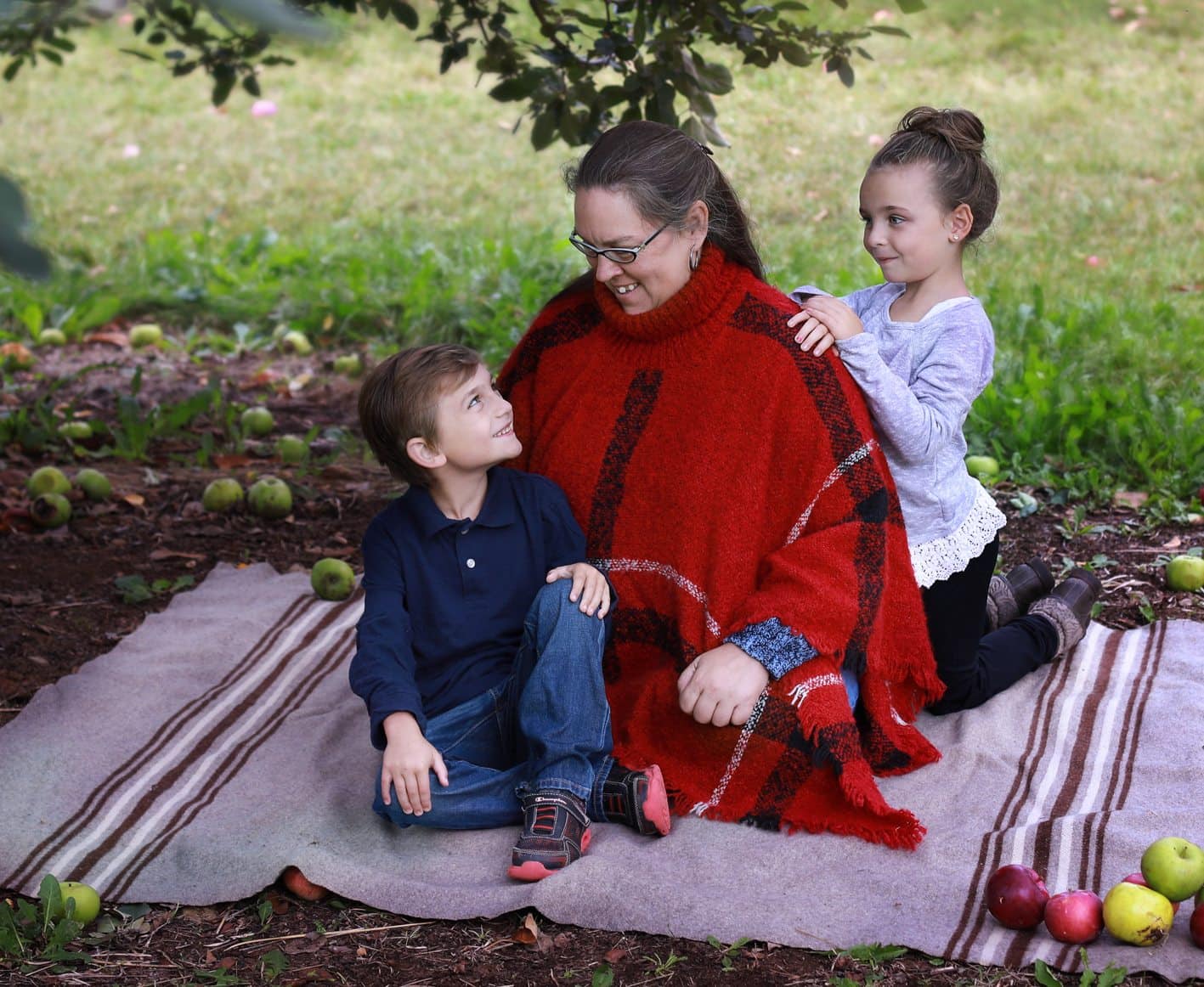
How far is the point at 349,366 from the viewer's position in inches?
243

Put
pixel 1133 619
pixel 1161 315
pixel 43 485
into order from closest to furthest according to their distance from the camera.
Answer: pixel 1133 619 → pixel 43 485 → pixel 1161 315

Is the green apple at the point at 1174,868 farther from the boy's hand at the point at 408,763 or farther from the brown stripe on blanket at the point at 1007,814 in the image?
the boy's hand at the point at 408,763

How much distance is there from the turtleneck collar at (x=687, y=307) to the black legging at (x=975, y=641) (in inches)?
33.7

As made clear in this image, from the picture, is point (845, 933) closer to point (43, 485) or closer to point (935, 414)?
point (935, 414)

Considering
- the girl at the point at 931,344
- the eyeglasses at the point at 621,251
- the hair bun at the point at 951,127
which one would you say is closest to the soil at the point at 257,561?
the girl at the point at 931,344

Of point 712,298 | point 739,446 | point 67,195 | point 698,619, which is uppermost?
point 712,298

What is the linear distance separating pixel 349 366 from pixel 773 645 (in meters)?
3.74

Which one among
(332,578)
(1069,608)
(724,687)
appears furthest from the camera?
(332,578)

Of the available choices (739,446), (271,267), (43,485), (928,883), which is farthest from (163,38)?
(928,883)

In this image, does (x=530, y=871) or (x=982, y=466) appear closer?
(x=530, y=871)

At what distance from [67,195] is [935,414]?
7129 mm

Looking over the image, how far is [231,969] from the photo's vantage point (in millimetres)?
2609

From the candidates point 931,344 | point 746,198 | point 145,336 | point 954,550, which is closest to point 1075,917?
point 954,550

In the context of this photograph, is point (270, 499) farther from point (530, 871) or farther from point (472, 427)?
point (530, 871)
